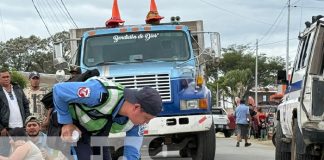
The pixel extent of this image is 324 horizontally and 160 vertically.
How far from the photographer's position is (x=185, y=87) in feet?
31.9

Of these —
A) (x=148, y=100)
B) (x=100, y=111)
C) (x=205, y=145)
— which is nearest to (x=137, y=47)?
(x=205, y=145)

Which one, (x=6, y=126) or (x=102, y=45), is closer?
(x=6, y=126)

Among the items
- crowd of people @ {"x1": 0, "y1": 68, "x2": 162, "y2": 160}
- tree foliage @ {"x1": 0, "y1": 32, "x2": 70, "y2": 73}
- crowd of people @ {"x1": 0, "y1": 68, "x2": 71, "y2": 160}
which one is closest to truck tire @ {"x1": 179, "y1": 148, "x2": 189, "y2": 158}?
crowd of people @ {"x1": 0, "y1": 68, "x2": 71, "y2": 160}

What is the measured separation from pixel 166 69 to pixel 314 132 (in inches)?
137

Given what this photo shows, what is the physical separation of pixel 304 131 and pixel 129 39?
4.33 metres

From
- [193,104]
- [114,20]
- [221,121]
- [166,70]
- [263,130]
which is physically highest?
[114,20]

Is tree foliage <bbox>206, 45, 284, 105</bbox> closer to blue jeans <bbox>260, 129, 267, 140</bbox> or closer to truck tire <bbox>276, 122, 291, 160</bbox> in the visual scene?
blue jeans <bbox>260, 129, 267, 140</bbox>

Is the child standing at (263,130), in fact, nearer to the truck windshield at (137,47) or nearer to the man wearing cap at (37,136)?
the truck windshield at (137,47)

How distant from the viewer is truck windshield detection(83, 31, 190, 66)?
10422 mm

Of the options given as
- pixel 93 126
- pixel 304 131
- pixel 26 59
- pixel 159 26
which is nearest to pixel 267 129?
pixel 159 26

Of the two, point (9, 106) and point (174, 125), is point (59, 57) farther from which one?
point (9, 106)

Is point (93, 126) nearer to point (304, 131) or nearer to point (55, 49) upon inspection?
point (304, 131)

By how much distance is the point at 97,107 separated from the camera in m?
3.96

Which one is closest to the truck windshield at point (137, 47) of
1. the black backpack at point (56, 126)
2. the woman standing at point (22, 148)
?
the black backpack at point (56, 126)
